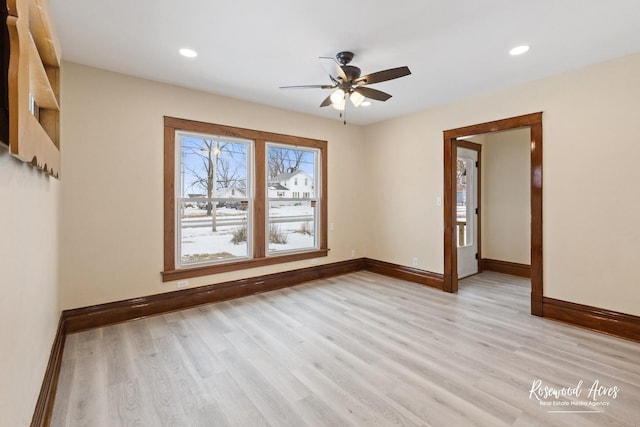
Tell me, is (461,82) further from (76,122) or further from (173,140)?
(76,122)

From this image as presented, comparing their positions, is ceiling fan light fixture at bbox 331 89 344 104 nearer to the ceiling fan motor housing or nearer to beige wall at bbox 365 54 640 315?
the ceiling fan motor housing

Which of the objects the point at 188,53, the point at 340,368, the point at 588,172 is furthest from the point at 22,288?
the point at 588,172

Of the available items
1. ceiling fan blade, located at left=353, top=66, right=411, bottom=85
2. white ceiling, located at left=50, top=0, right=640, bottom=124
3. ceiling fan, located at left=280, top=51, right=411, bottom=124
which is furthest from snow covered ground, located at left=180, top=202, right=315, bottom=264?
ceiling fan blade, located at left=353, top=66, right=411, bottom=85

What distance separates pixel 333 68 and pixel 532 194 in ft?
8.92

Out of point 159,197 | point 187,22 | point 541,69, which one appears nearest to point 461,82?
point 541,69

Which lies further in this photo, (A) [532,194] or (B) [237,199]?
(B) [237,199]

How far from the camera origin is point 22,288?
140 cm

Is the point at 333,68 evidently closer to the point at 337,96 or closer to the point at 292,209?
the point at 337,96

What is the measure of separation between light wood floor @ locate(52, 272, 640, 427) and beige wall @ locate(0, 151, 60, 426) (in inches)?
20.7

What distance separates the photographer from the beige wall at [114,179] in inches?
117

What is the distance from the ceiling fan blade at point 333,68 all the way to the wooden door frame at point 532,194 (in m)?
2.16

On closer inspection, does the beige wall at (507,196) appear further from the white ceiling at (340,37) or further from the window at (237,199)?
the window at (237,199)

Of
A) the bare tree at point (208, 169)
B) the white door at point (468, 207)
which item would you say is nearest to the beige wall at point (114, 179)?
the bare tree at point (208, 169)

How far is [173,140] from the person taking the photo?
3.54 meters
